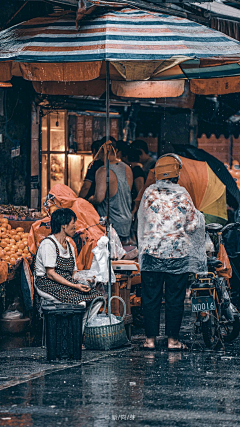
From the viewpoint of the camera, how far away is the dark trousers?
8.56 metres

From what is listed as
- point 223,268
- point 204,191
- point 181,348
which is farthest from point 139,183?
point 181,348

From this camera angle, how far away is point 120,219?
429 inches

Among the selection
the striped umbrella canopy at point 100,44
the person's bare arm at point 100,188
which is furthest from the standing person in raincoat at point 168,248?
the person's bare arm at point 100,188

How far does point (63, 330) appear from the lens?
25.7 feet

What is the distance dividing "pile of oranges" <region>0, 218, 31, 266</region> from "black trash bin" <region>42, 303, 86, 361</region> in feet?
5.35

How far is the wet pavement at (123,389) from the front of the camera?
18.9ft

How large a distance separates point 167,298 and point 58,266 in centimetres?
125

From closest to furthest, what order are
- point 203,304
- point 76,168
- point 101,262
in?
point 203,304, point 101,262, point 76,168

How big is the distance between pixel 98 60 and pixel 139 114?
6.59 metres

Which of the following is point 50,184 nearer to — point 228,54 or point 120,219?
point 120,219

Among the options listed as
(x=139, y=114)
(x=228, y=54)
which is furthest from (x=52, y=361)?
(x=139, y=114)

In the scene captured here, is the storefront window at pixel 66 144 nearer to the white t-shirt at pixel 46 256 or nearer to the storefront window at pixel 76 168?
the storefront window at pixel 76 168

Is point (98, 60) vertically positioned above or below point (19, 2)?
below

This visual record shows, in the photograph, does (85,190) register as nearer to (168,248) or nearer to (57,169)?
(57,169)
